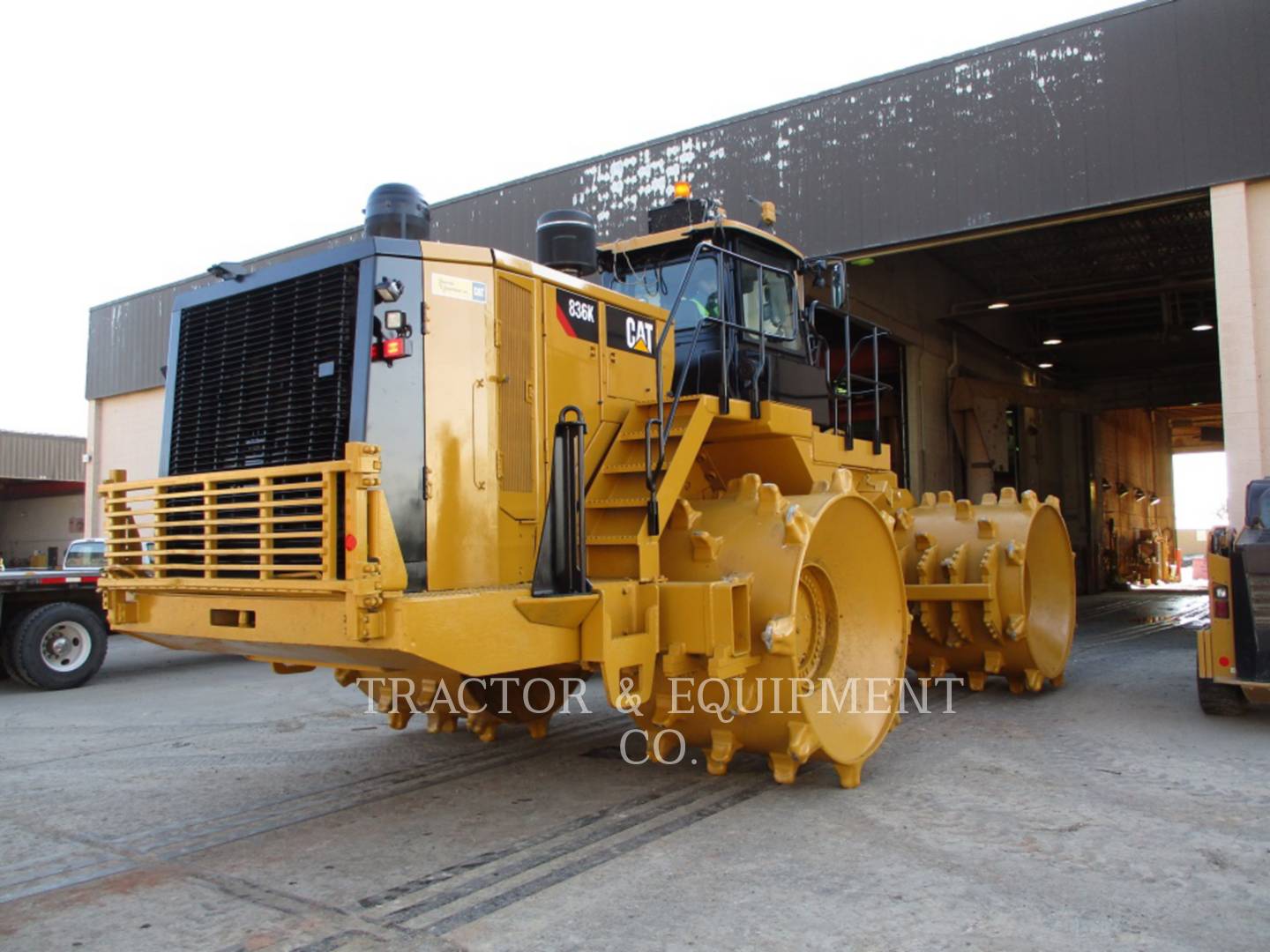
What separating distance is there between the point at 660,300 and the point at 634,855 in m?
3.63

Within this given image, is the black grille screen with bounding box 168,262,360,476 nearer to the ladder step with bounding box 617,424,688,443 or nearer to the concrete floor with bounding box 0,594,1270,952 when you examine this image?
the ladder step with bounding box 617,424,688,443

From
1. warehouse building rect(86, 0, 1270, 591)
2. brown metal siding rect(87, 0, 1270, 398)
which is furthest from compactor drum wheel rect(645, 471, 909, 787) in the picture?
brown metal siding rect(87, 0, 1270, 398)

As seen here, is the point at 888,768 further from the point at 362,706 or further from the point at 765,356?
the point at 362,706

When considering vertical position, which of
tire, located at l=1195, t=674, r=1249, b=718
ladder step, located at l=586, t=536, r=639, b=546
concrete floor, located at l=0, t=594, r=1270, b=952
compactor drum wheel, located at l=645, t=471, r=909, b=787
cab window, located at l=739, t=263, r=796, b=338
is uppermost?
cab window, located at l=739, t=263, r=796, b=338

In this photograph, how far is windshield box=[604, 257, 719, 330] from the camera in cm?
643

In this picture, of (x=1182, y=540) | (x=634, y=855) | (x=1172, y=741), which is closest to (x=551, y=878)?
(x=634, y=855)

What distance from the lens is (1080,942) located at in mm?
3422

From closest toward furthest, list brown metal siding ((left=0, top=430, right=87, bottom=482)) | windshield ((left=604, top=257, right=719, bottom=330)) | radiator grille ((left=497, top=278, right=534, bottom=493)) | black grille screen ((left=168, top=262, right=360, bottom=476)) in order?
1. black grille screen ((left=168, top=262, right=360, bottom=476))
2. radiator grille ((left=497, top=278, right=534, bottom=493))
3. windshield ((left=604, top=257, right=719, bottom=330))
4. brown metal siding ((left=0, top=430, right=87, bottom=482))

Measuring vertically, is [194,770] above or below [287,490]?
below

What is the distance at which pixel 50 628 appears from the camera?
10844mm

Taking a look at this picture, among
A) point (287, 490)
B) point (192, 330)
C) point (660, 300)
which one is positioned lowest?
point (287, 490)

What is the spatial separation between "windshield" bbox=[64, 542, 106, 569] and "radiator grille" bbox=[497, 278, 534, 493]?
10655mm

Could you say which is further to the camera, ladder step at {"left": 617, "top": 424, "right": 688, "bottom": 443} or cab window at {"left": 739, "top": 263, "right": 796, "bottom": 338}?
cab window at {"left": 739, "top": 263, "right": 796, "bottom": 338}

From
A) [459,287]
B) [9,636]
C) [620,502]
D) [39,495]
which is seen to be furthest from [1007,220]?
[39,495]
